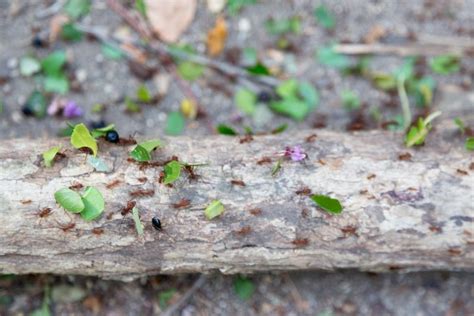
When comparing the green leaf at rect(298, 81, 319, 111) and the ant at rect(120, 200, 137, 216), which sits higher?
the green leaf at rect(298, 81, 319, 111)

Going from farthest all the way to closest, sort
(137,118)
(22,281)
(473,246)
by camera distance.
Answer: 1. (137,118)
2. (22,281)
3. (473,246)

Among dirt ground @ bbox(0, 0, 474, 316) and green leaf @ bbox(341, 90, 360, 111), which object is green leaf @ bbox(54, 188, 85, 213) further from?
green leaf @ bbox(341, 90, 360, 111)

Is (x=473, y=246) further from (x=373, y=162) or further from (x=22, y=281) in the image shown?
(x=22, y=281)

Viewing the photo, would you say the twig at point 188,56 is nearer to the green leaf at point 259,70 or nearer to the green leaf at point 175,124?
the green leaf at point 259,70

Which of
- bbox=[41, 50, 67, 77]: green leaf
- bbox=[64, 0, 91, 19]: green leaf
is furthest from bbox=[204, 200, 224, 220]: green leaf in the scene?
bbox=[64, 0, 91, 19]: green leaf

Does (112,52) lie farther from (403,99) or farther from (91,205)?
(403,99)

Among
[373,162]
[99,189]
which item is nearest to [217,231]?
[99,189]

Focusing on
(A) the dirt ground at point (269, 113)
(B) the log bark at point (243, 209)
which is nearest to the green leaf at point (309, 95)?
(A) the dirt ground at point (269, 113)
